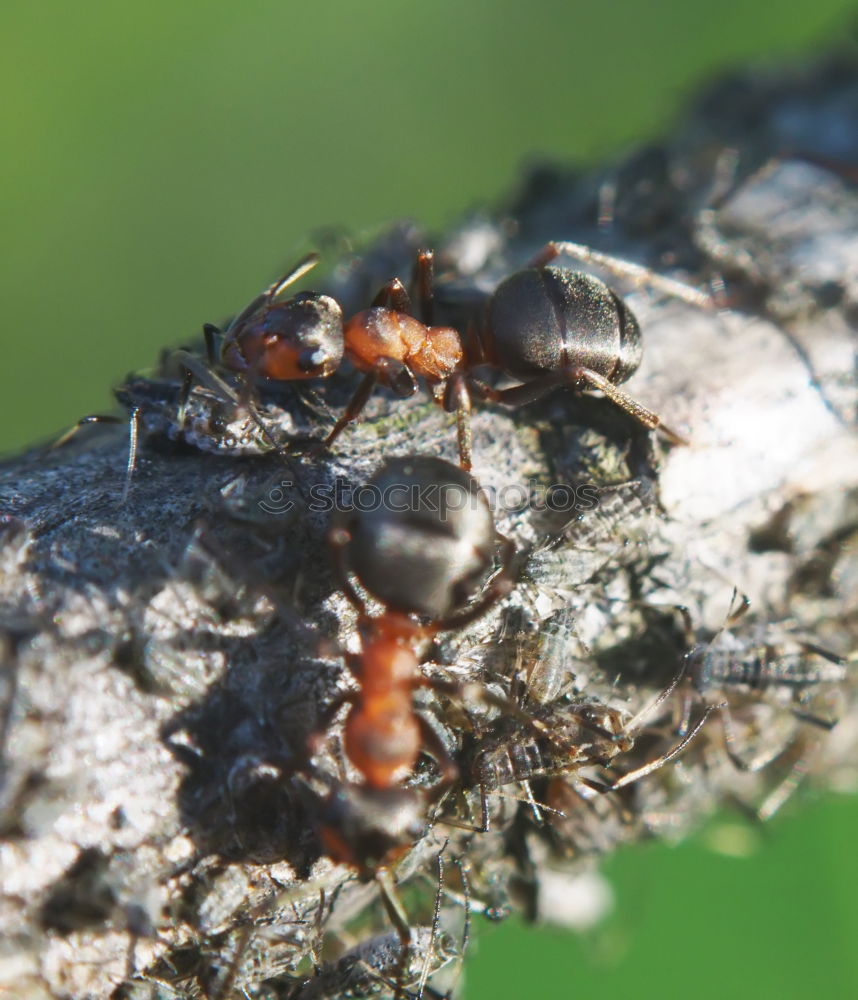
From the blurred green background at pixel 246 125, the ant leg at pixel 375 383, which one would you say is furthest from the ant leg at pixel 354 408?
the blurred green background at pixel 246 125

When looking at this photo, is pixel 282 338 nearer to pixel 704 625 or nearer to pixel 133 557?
pixel 133 557

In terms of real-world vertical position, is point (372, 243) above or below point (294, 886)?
above

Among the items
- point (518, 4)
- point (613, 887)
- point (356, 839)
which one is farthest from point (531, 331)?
point (518, 4)

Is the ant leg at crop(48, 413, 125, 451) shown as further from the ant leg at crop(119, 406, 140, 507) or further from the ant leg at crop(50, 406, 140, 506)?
the ant leg at crop(119, 406, 140, 507)

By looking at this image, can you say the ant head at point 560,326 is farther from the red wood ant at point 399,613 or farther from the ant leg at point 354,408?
the red wood ant at point 399,613

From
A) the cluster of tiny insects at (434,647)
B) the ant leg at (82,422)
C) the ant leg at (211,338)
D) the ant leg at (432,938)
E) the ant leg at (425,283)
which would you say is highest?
the ant leg at (82,422)

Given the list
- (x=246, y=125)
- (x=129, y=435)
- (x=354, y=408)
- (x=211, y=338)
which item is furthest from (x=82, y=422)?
(x=246, y=125)
